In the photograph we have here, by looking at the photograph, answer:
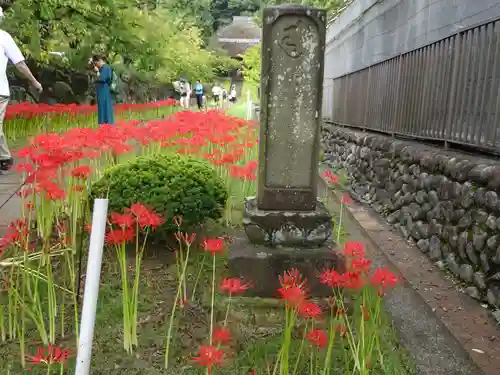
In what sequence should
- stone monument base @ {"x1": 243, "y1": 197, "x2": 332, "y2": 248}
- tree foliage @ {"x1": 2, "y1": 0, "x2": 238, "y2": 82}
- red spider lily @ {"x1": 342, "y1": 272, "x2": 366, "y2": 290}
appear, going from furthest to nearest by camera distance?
tree foliage @ {"x1": 2, "y1": 0, "x2": 238, "y2": 82}, stone monument base @ {"x1": 243, "y1": 197, "x2": 332, "y2": 248}, red spider lily @ {"x1": 342, "y1": 272, "x2": 366, "y2": 290}

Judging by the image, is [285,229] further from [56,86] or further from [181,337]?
[56,86]

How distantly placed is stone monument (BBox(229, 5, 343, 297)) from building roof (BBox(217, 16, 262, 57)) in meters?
44.2

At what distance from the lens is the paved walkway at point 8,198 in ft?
13.6

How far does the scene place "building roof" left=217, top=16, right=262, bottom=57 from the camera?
45438 millimetres

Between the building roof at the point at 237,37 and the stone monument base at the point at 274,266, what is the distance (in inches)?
1755

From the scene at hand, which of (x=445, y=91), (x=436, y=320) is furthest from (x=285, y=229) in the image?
(x=445, y=91)

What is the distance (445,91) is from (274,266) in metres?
2.68

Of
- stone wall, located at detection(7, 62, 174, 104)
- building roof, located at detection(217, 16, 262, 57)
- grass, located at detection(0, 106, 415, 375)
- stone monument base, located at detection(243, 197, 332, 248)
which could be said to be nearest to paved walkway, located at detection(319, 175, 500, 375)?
grass, located at detection(0, 106, 415, 375)

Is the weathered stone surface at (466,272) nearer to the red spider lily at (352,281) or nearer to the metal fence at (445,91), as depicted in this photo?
the metal fence at (445,91)

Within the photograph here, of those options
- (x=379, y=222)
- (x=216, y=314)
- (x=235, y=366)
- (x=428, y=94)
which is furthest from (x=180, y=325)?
(x=428, y=94)

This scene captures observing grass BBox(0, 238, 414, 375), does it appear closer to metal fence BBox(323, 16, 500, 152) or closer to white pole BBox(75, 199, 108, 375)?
white pole BBox(75, 199, 108, 375)

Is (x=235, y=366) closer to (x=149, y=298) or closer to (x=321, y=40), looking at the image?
(x=149, y=298)

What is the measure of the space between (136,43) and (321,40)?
21.3 feet

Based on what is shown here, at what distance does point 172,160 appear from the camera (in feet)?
12.2
